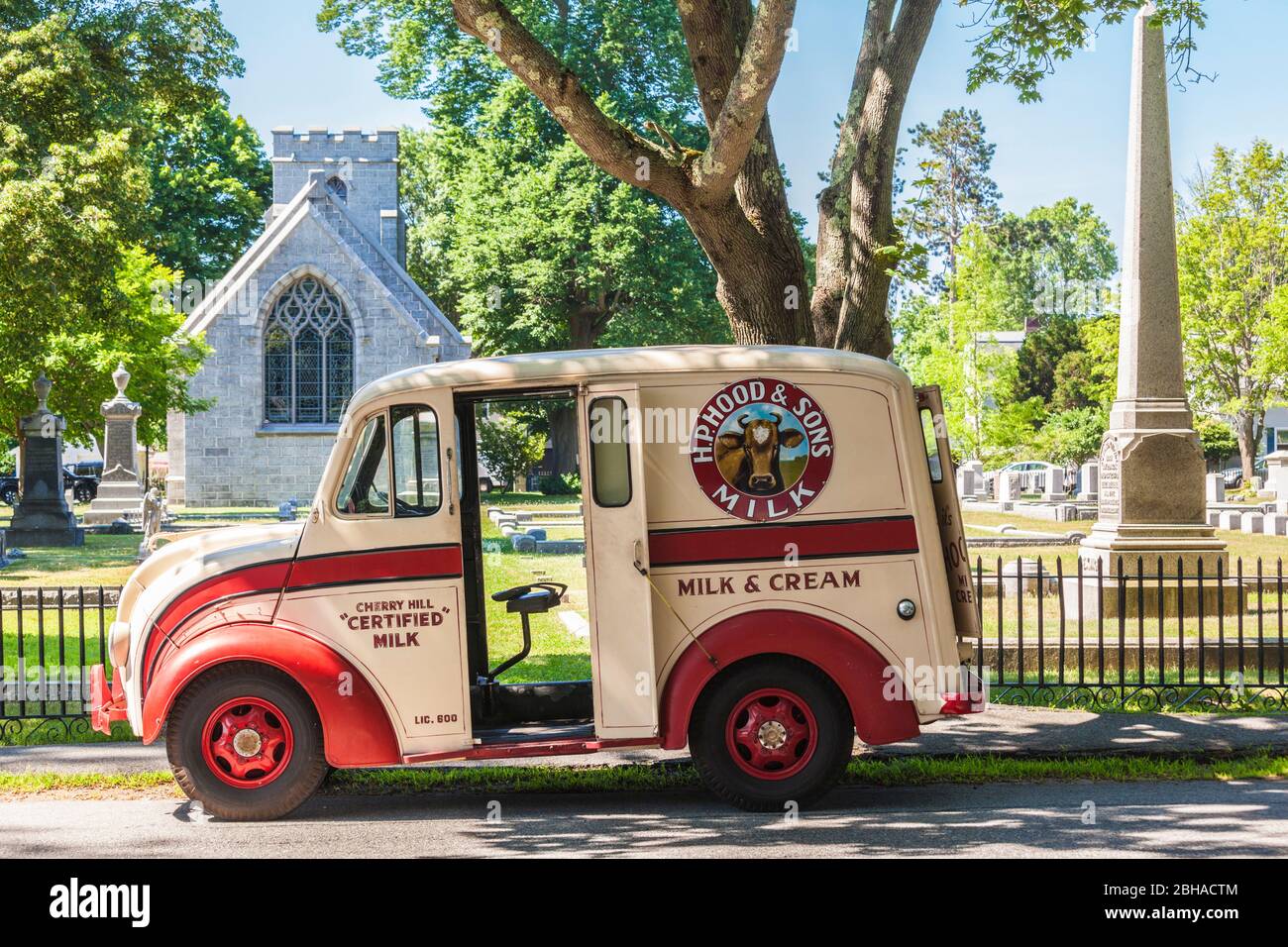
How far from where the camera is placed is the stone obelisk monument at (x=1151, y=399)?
541 inches

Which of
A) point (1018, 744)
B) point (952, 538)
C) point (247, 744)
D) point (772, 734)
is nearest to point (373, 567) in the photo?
point (247, 744)

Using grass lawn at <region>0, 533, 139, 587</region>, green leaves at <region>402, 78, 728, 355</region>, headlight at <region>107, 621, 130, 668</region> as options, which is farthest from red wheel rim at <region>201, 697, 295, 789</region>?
green leaves at <region>402, 78, 728, 355</region>

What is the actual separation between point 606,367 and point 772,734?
2326 millimetres

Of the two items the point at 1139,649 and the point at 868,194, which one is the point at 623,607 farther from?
the point at 1139,649

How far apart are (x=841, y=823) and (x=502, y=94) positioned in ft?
129

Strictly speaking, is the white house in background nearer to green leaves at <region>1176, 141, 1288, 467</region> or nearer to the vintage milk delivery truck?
green leaves at <region>1176, 141, 1288, 467</region>

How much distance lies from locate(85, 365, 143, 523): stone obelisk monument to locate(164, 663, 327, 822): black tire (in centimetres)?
2574

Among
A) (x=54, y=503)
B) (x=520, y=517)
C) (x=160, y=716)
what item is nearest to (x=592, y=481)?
(x=160, y=716)

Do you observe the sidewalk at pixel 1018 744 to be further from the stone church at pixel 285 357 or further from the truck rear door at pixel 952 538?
the stone church at pixel 285 357

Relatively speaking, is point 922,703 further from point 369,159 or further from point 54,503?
point 369,159

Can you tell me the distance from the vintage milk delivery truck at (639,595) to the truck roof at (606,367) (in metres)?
0.01

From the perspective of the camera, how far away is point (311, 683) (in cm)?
731

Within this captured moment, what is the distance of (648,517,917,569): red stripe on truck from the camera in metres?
7.52

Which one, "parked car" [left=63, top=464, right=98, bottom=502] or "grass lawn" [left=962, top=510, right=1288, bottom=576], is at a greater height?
"parked car" [left=63, top=464, right=98, bottom=502]
